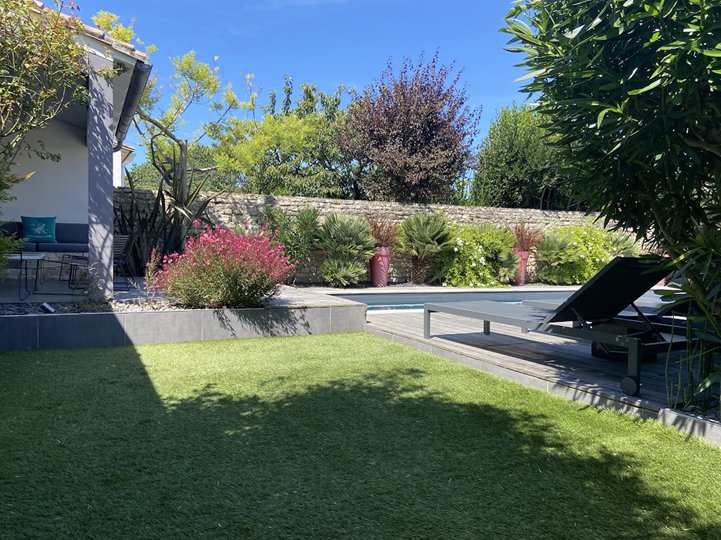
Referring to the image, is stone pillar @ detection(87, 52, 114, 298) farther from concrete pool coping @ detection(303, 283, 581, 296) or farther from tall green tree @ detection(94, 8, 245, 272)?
concrete pool coping @ detection(303, 283, 581, 296)

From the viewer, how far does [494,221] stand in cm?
1582

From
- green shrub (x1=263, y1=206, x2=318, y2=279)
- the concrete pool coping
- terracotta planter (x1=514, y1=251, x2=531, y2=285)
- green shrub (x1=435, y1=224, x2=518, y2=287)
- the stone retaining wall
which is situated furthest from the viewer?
terracotta planter (x1=514, y1=251, x2=531, y2=285)

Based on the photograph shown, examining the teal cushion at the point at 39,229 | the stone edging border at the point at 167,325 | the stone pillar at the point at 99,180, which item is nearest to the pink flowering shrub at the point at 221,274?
the stone edging border at the point at 167,325

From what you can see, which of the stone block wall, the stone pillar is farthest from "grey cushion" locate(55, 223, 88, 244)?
the stone pillar

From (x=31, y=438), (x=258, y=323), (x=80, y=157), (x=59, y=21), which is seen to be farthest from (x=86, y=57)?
(x=80, y=157)

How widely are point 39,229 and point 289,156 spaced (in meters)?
20.6

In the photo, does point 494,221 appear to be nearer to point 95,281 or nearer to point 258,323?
point 258,323

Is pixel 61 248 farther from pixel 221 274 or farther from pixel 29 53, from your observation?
pixel 221 274

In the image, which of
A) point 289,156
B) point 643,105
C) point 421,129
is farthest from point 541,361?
point 289,156

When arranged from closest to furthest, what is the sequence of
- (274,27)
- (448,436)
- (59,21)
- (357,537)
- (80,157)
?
(357,537) → (448,436) → (59,21) → (80,157) → (274,27)

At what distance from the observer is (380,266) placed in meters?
13.3

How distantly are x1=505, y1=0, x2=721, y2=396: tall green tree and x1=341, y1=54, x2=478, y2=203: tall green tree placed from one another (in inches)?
523

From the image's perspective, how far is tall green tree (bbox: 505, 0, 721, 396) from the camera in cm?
316

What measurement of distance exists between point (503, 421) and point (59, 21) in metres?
6.59
